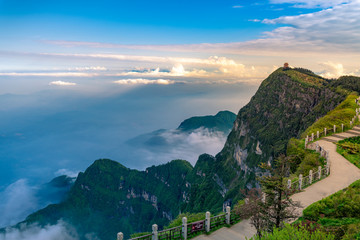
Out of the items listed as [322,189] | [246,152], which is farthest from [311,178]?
[246,152]

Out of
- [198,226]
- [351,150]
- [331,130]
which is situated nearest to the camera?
[198,226]

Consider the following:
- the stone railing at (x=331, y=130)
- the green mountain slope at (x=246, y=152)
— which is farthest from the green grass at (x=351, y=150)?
the green mountain slope at (x=246, y=152)

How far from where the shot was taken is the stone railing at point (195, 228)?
16.1 metres

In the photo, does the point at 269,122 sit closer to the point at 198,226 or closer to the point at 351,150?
the point at 351,150

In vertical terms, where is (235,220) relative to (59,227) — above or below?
above

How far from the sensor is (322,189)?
22750 mm

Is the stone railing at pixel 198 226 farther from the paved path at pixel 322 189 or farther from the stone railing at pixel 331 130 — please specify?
the stone railing at pixel 331 130

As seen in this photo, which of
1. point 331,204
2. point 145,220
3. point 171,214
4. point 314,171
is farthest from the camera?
point 145,220

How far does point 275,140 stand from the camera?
12106 cm

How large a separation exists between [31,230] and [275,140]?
17194cm

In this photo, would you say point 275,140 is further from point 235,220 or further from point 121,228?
point 121,228

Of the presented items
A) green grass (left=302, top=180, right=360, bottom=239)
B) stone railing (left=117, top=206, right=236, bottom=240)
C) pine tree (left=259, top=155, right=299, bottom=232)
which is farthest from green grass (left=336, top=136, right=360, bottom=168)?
pine tree (left=259, top=155, right=299, bottom=232)

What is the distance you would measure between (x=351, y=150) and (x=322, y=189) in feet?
38.6

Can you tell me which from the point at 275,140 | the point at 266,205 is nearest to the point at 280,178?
the point at 266,205
